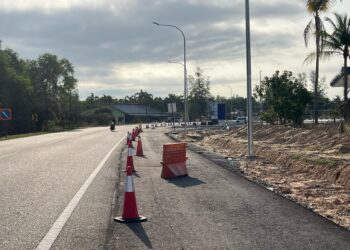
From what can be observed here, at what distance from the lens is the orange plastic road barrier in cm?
1491

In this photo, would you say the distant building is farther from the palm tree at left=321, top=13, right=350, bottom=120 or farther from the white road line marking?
the white road line marking

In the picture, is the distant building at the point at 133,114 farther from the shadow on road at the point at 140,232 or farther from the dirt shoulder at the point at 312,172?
the shadow on road at the point at 140,232

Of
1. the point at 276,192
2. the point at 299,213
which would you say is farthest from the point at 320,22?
the point at 299,213

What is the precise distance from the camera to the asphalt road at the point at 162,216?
7266mm

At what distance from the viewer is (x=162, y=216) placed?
9086mm

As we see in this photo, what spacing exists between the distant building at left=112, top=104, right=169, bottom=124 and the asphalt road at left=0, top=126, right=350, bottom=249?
13926 cm

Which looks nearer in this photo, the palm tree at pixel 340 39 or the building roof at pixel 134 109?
the palm tree at pixel 340 39

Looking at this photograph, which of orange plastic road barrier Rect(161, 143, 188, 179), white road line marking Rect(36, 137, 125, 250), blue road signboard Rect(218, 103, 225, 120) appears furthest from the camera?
blue road signboard Rect(218, 103, 225, 120)

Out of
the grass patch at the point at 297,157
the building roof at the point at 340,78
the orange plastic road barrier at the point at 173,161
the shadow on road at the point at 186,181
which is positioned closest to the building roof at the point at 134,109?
the building roof at the point at 340,78

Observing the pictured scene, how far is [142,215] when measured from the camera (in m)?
9.20

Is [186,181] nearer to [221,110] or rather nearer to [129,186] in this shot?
[129,186]

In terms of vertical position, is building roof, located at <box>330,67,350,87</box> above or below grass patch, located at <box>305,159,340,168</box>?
above

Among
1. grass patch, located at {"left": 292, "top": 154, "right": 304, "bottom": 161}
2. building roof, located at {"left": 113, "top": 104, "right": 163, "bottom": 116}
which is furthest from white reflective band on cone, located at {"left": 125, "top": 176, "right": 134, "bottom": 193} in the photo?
building roof, located at {"left": 113, "top": 104, "right": 163, "bottom": 116}

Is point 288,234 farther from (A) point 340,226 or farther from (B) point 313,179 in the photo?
(B) point 313,179
